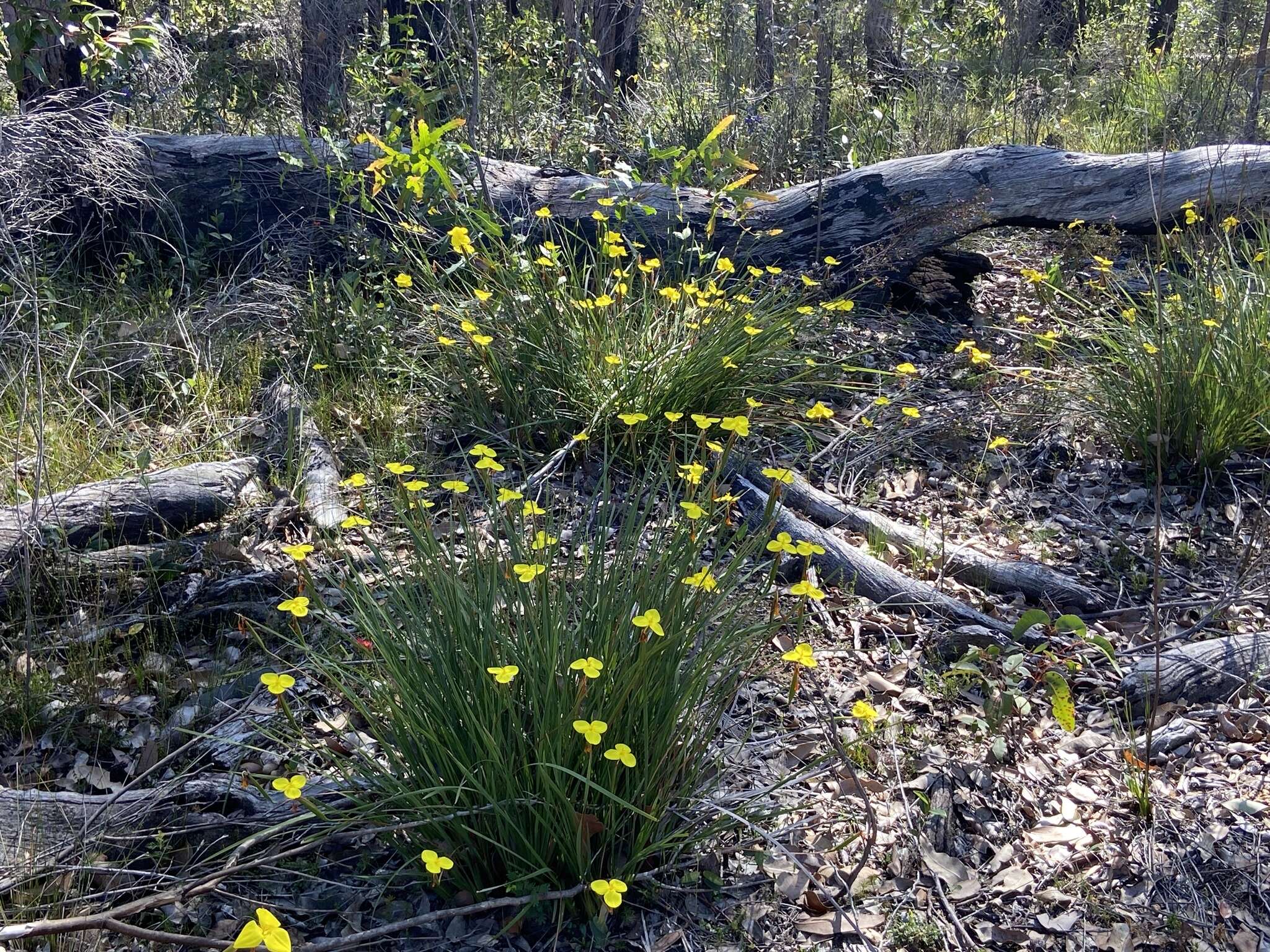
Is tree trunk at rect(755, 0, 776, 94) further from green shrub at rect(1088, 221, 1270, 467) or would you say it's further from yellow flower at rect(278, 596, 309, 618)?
yellow flower at rect(278, 596, 309, 618)

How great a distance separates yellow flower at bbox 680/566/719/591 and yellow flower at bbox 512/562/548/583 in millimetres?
330

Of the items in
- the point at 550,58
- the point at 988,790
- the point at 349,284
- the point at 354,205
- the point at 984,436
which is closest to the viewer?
the point at 988,790

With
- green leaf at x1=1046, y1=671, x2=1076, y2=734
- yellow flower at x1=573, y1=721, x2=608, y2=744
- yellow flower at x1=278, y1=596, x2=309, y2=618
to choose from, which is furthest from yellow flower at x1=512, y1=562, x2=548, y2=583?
green leaf at x1=1046, y1=671, x2=1076, y2=734

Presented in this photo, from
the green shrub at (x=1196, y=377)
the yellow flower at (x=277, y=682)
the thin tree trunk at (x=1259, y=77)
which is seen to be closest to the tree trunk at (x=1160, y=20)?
the thin tree trunk at (x=1259, y=77)

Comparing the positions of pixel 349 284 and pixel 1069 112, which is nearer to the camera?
pixel 349 284

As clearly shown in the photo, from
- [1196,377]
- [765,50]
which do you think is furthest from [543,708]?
[765,50]

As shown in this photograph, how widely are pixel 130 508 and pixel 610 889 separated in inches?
93.2

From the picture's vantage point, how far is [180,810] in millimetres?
2348

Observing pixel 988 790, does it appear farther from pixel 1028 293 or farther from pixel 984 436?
pixel 1028 293

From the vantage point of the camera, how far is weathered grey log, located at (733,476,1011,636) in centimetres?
315

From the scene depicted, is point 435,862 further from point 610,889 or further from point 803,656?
point 803,656

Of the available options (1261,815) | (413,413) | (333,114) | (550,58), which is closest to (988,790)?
(1261,815)

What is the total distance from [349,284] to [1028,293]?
151 inches

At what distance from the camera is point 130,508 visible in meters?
3.36
